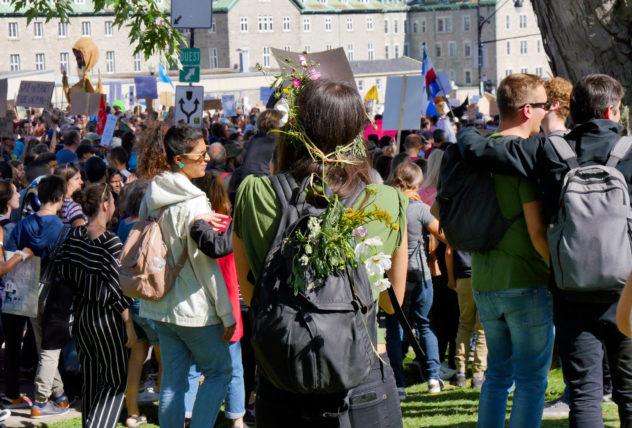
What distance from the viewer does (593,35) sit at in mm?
7199

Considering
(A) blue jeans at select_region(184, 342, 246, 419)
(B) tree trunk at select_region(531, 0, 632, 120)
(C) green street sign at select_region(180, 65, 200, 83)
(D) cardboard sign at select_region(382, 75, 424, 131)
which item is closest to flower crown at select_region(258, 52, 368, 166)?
(A) blue jeans at select_region(184, 342, 246, 419)

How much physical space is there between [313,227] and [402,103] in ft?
26.4

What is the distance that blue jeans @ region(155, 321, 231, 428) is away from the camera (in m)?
4.94

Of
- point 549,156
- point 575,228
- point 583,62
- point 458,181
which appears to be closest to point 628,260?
point 575,228

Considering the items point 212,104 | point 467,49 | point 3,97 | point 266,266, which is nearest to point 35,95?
point 3,97

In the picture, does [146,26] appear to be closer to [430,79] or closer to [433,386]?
[433,386]

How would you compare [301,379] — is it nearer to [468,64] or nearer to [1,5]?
[1,5]

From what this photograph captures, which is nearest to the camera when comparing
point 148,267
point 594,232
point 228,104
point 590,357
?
point 594,232

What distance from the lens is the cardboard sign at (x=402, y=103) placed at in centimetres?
1079

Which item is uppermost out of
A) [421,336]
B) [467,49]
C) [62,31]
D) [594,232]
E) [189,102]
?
[62,31]

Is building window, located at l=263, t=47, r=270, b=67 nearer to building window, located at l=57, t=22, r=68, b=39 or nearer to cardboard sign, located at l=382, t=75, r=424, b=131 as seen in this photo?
building window, located at l=57, t=22, r=68, b=39

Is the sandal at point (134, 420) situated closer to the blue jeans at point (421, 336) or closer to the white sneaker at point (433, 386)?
the blue jeans at point (421, 336)

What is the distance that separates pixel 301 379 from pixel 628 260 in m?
1.80

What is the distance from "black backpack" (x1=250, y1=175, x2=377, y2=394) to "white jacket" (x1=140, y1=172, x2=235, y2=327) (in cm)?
186
